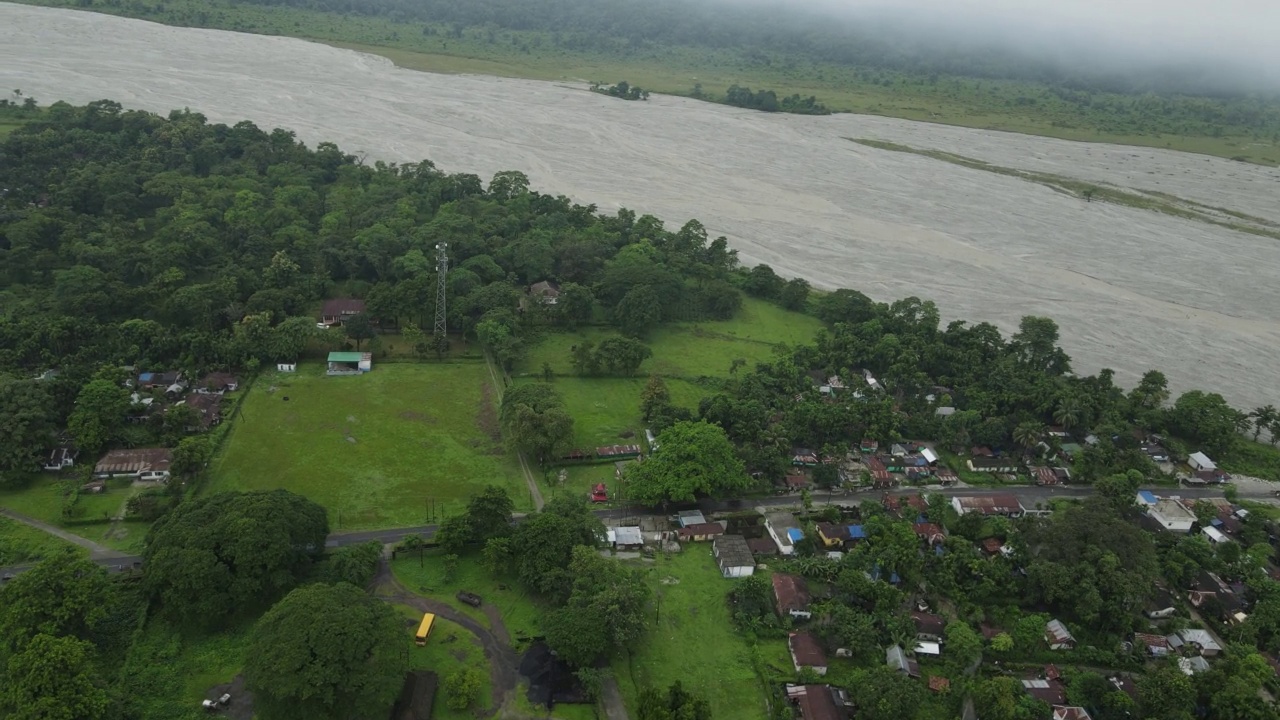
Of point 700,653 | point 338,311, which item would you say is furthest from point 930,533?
point 338,311

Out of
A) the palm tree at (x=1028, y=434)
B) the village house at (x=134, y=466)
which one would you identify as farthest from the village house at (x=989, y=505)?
the village house at (x=134, y=466)

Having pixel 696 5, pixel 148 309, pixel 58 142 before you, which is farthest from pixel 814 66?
pixel 148 309

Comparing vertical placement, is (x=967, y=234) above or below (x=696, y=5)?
below

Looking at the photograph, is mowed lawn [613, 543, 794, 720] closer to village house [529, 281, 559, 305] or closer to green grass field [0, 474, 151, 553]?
green grass field [0, 474, 151, 553]

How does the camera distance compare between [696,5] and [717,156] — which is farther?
[696,5]

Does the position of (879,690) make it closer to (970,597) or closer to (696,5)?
(970,597)

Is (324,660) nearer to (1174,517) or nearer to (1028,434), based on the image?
(1028,434)

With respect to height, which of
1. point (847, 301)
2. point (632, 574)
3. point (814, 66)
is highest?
point (814, 66)
